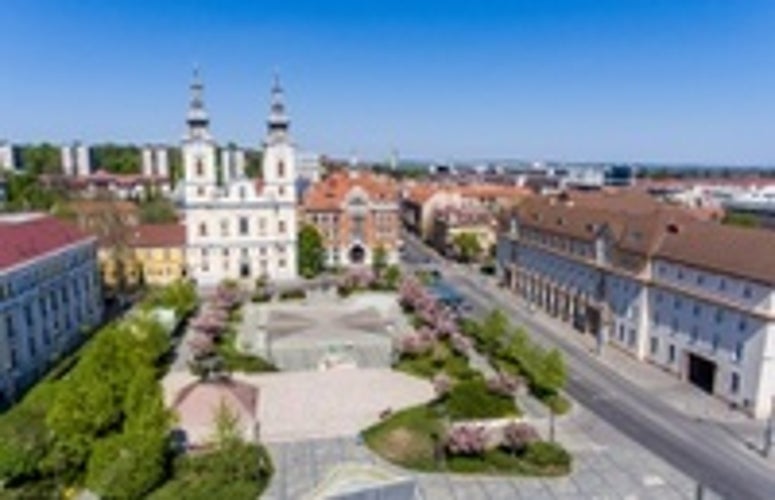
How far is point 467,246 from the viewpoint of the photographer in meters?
95.0

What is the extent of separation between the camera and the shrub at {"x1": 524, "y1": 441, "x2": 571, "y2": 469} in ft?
104

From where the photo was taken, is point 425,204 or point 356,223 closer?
point 356,223

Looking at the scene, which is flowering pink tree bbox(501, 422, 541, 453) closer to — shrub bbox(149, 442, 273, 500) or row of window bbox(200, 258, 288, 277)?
shrub bbox(149, 442, 273, 500)

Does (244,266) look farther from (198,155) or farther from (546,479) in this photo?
(546,479)

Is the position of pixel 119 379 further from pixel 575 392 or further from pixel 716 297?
pixel 716 297

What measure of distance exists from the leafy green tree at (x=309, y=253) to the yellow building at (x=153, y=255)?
15141 millimetres

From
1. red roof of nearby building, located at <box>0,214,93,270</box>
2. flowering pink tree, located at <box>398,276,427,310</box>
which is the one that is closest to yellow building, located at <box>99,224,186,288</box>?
red roof of nearby building, located at <box>0,214,93,270</box>

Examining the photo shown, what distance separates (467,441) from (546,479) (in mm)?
4286

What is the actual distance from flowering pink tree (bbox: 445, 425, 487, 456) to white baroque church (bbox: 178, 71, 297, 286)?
53.1 m

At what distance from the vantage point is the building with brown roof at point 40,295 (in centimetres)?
4147

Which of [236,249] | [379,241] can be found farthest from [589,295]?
[236,249]

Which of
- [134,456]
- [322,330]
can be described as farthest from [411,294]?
[134,456]

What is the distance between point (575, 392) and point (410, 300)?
22.8 m

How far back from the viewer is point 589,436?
36.5 m
